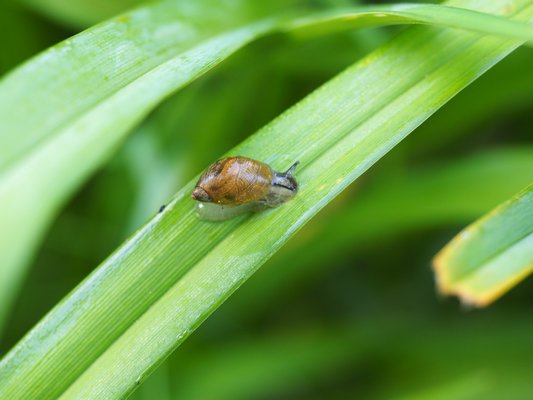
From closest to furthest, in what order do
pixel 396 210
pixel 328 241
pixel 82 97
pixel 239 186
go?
pixel 82 97
pixel 239 186
pixel 396 210
pixel 328 241

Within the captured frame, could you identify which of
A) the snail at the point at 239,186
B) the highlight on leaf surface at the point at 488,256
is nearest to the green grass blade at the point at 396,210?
the highlight on leaf surface at the point at 488,256

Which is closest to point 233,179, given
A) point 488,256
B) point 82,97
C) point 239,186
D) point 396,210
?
point 239,186

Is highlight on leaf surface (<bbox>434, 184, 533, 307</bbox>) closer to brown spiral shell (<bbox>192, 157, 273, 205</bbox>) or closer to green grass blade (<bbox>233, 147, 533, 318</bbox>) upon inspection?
brown spiral shell (<bbox>192, 157, 273, 205</bbox>)

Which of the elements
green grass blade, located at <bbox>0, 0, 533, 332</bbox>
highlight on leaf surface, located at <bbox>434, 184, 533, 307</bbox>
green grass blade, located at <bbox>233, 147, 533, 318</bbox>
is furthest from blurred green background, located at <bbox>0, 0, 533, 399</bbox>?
highlight on leaf surface, located at <bbox>434, 184, 533, 307</bbox>

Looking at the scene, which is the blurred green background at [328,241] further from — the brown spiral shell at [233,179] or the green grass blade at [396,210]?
the brown spiral shell at [233,179]

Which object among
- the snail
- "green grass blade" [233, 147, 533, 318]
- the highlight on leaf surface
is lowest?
the highlight on leaf surface

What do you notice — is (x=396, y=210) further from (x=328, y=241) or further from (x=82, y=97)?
(x=82, y=97)

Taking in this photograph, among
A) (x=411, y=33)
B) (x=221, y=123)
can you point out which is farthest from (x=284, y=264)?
(x=411, y=33)
